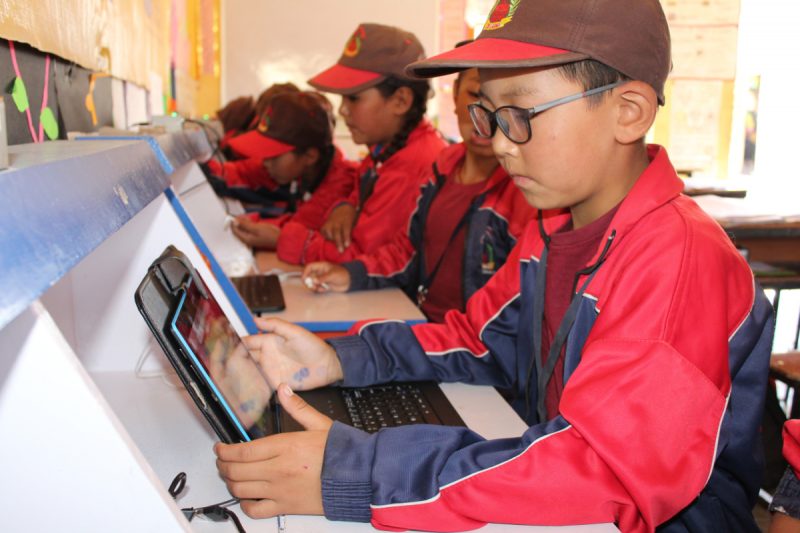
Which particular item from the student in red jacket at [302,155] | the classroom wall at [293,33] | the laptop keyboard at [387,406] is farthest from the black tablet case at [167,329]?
the classroom wall at [293,33]

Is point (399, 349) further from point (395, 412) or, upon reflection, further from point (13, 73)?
point (13, 73)

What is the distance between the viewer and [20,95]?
117cm

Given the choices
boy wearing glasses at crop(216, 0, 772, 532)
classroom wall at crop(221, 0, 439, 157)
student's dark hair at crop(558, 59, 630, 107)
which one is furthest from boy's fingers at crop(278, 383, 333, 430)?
classroom wall at crop(221, 0, 439, 157)

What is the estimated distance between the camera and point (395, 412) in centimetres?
120

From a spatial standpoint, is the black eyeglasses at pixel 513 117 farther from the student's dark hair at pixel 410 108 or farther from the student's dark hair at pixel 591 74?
the student's dark hair at pixel 410 108

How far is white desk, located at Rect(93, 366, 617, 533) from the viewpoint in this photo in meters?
0.86

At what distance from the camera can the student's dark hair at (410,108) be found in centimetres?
271

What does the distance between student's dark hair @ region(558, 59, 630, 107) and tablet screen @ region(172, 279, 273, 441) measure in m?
0.60

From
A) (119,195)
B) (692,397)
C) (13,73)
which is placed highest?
(13,73)

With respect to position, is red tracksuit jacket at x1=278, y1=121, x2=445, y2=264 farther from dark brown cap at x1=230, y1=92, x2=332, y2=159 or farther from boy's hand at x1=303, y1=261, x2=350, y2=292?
dark brown cap at x1=230, y1=92, x2=332, y2=159

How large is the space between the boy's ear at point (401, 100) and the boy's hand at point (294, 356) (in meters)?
1.58

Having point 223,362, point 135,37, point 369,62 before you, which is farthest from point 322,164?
point 223,362

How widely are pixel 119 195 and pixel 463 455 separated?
0.50 m

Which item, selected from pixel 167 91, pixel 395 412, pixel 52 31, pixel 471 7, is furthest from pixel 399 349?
pixel 471 7
